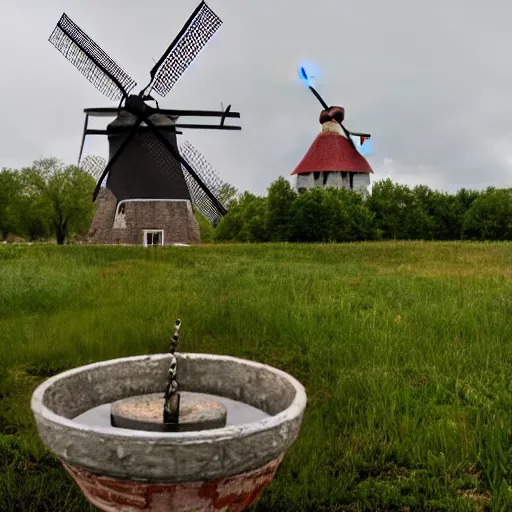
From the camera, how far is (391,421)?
5043 millimetres

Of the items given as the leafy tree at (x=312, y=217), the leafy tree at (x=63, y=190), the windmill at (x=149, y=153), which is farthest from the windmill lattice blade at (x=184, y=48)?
the leafy tree at (x=63, y=190)

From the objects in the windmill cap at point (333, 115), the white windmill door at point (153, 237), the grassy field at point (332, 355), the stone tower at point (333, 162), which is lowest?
the grassy field at point (332, 355)

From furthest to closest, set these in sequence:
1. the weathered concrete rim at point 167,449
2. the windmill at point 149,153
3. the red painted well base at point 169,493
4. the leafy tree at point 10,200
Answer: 1. the leafy tree at point 10,200
2. the windmill at point 149,153
3. the red painted well base at point 169,493
4. the weathered concrete rim at point 167,449

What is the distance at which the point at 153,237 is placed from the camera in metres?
24.3

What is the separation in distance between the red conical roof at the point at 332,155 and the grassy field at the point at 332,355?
91.3 ft

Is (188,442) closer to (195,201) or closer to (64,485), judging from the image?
(64,485)

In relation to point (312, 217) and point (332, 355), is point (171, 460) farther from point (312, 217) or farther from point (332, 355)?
point (312, 217)

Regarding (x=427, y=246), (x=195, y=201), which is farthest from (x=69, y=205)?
(x=427, y=246)

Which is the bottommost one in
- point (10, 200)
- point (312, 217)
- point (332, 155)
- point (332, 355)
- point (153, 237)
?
point (332, 355)

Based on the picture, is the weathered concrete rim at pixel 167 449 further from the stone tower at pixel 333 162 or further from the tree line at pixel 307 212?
the stone tower at pixel 333 162

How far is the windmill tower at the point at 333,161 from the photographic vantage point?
41594 mm

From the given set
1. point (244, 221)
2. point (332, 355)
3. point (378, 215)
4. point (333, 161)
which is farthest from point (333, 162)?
point (332, 355)

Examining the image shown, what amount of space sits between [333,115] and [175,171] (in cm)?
→ 2491

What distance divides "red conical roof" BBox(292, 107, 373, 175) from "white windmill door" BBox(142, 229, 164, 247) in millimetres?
20092
